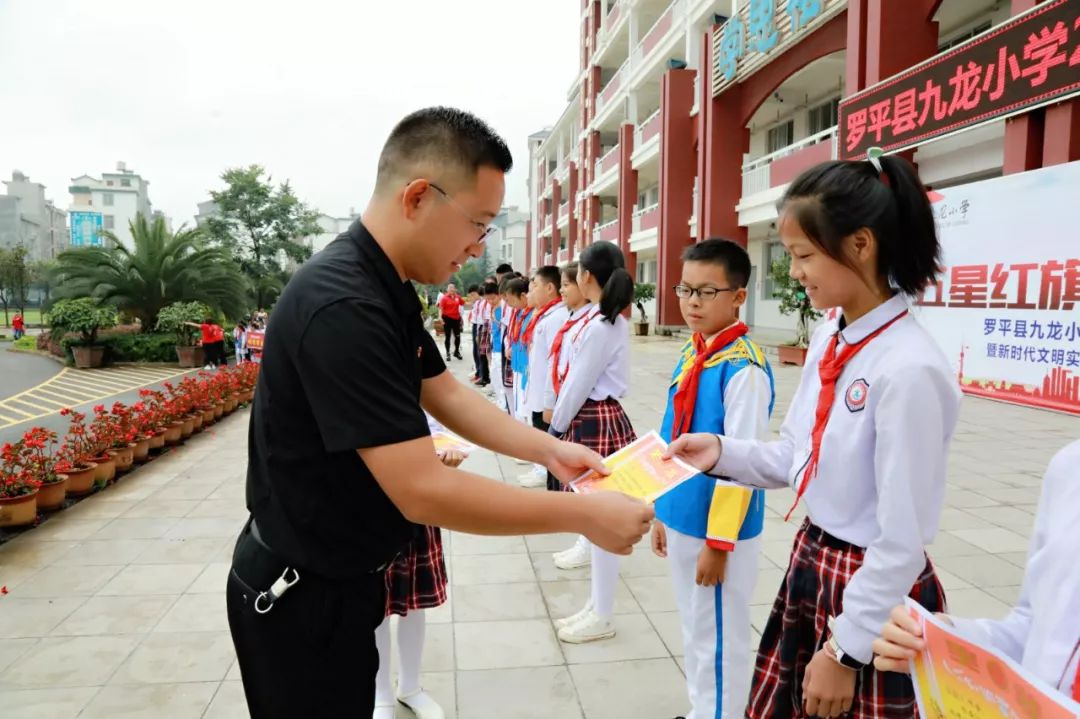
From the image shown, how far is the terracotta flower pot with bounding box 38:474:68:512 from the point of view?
15.5 ft

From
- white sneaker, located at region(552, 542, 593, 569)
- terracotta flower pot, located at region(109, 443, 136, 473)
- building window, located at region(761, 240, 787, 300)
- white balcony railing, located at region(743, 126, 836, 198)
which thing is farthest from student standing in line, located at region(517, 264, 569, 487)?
building window, located at region(761, 240, 787, 300)

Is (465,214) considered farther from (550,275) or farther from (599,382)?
(550,275)

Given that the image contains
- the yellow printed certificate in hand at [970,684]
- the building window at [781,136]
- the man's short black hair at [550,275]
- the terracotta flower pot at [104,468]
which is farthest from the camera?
the building window at [781,136]

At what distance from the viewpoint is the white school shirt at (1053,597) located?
3.13 ft

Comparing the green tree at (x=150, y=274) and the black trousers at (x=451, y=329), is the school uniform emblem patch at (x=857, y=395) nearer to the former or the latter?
the black trousers at (x=451, y=329)

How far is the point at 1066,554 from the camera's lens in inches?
38.2

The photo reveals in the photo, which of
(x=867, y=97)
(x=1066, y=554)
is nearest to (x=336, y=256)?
(x=1066, y=554)

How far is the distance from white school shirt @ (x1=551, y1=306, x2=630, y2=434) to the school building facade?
232cm

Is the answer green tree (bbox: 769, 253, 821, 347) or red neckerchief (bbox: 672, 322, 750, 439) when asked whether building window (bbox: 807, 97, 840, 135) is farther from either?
red neckerchief (bbox: 672, 322, 750, 439)

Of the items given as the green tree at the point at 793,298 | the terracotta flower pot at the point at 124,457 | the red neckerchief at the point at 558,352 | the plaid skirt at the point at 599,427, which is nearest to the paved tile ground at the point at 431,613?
the terracotta flower pot at the point at 124,457

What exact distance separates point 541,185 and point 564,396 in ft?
136

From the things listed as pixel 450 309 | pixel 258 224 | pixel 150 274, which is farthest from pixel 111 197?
pixel 450 309

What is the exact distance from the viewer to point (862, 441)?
1305 mm

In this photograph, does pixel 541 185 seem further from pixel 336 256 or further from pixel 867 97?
pixel 336 256
